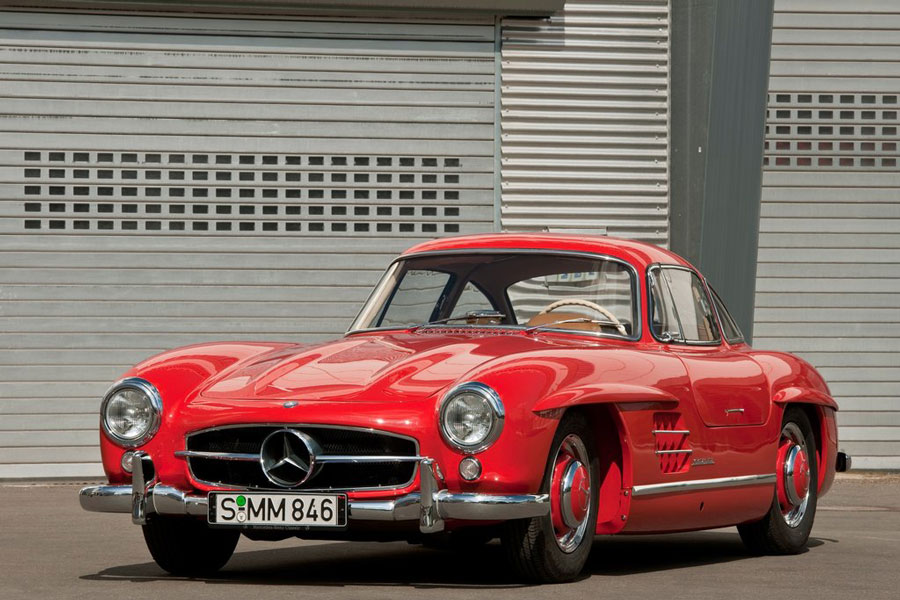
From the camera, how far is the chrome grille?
224 inches

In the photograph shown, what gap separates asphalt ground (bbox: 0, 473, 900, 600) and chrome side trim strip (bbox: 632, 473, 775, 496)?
349mm

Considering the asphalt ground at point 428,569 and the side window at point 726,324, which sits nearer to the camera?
the asphalt ground at point 428,569

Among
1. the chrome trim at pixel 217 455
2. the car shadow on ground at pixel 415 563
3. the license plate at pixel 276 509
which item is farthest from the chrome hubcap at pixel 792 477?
the chrome trim at pixel 217 455

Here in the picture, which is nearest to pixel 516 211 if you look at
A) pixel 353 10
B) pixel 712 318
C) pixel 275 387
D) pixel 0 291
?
pixel 353 10

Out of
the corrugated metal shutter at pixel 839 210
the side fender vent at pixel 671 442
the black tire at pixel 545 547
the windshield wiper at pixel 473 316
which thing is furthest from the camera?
the corrugated metal shutter at pixel 839 210

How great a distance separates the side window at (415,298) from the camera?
286 inches

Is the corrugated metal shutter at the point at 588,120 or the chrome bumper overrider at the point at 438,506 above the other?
the corrugated metal shutter at the point at 588,120

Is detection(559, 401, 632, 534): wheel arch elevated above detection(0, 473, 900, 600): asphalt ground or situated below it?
above

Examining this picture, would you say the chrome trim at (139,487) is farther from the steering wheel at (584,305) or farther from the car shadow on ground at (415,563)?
the steering wheel at (584,305)

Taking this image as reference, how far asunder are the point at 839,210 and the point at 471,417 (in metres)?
10.7

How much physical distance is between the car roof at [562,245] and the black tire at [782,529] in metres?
1.11

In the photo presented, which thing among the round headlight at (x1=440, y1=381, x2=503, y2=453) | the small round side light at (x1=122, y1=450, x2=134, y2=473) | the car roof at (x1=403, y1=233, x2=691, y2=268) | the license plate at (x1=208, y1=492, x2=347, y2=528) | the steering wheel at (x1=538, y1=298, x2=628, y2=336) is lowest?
the license plate at (x1=208, y1=492, x2=347, y2=528)

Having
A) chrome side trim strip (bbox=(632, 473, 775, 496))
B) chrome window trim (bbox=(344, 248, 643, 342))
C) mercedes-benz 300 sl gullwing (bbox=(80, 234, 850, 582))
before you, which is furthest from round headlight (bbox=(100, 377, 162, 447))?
chrome side trim strip (bbox=(632, 473, 775, 496))

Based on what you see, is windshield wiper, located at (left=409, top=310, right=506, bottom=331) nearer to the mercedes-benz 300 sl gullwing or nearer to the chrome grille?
the mercedes-benz 300 sl gullwing
